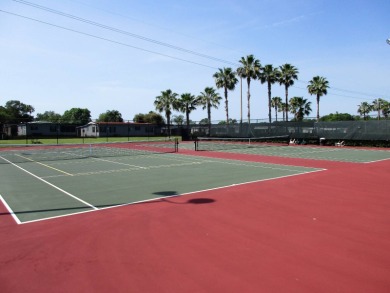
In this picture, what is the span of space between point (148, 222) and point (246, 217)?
2.43 metres

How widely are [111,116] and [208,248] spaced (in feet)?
326

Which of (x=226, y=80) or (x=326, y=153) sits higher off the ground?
(x=226, y=80)

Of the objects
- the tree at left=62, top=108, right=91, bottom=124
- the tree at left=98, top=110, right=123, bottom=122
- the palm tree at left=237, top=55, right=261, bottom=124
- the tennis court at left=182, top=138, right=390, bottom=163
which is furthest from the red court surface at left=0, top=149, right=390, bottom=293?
the tree at left=62, top=108, right=91, bottom=124

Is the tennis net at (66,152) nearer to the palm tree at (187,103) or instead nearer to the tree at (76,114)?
the palm tree at (187,103)

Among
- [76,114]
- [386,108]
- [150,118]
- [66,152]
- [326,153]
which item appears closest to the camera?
[326,153]

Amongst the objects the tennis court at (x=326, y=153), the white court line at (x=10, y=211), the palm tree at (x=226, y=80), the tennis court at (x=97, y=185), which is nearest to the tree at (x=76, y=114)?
the palm tree at (x=226, y=80)

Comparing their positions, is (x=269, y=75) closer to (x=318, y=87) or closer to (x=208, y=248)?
(x=318, y=87)

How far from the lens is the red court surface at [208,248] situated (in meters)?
4.53

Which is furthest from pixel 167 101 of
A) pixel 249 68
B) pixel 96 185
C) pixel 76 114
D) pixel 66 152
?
pixel 76 114

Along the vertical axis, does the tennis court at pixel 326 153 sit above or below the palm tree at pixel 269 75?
below

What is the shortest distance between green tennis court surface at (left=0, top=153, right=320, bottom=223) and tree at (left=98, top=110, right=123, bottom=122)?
84.0 m

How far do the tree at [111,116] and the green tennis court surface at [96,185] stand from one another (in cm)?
8397

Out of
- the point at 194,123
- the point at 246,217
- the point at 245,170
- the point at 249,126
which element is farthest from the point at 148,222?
the point at 194,123

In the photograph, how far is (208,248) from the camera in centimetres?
577
